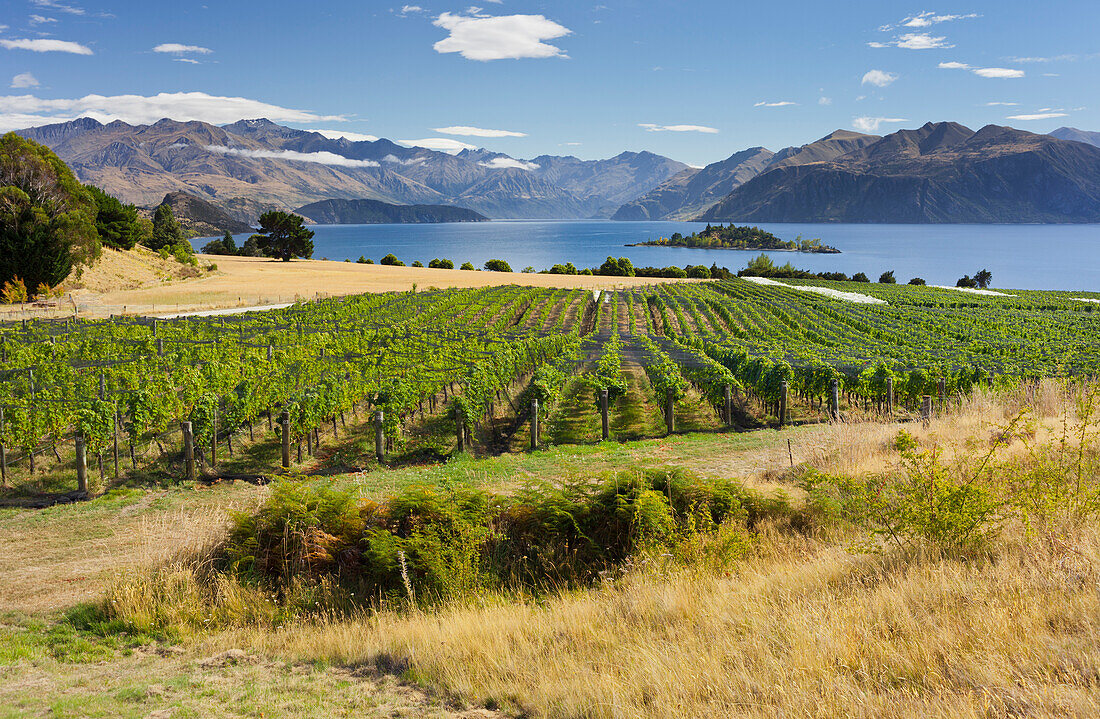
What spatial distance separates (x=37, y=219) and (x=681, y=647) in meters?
54.1

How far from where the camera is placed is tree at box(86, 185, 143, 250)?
61188 millimetres

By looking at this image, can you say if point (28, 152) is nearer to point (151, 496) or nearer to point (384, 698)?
point (151, 496)

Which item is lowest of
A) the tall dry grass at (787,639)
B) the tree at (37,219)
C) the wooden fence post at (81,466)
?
the wooden fence post at (81,466)

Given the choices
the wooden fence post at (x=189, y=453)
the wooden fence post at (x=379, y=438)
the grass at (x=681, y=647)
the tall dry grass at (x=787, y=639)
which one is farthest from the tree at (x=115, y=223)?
the tall dry grass at (x=787, y=639)

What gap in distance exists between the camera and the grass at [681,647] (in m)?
4.24

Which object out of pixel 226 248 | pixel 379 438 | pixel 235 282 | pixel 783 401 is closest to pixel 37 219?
pixel 235 282

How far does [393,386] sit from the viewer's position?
16.9 metres

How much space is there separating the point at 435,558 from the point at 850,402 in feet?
50.9

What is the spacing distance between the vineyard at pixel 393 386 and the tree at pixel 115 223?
1392 inches

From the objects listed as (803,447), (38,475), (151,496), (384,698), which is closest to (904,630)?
(384,698)

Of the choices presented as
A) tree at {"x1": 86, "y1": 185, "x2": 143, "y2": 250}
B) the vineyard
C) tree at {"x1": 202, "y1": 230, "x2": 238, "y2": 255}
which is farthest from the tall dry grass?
tree at {"x1": 202, "y1": 230, "x2": 238, "y2": 255}

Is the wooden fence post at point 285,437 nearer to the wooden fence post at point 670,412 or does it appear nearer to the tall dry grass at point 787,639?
the tall dry grass at point 787,639

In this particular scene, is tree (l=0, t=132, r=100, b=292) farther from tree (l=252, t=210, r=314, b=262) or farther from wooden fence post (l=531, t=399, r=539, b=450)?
wooden fence post (l=531, t=399, r=539, b=450)

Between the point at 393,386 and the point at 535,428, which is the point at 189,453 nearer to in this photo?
the point at 393,386
